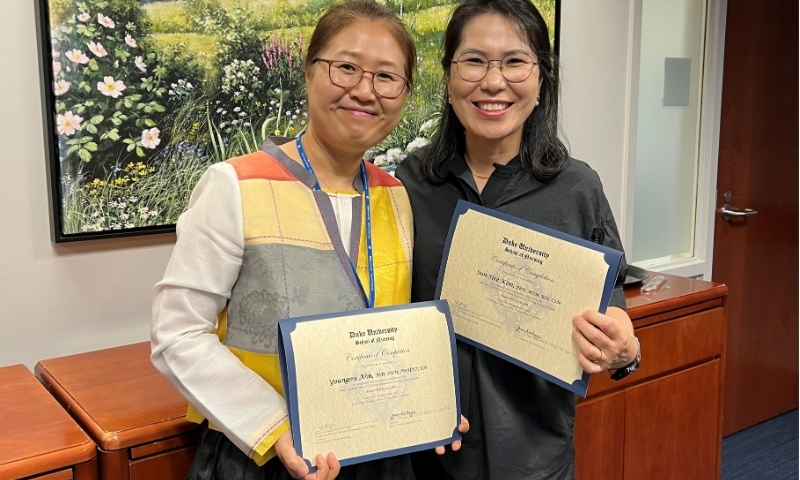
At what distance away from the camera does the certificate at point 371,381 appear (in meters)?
1.13

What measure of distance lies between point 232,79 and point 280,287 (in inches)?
40.0

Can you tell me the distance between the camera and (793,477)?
9.70 feet

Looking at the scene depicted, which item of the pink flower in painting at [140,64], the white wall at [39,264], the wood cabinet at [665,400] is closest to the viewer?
the white wall at [39,264]

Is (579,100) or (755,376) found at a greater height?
(579,100)

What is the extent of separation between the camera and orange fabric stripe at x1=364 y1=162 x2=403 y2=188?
4.50ft

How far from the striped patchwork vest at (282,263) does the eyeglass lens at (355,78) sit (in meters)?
0.16

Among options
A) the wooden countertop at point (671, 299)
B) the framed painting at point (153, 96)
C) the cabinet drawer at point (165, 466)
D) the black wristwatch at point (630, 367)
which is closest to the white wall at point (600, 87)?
the wooden countertop at point (671, 299)

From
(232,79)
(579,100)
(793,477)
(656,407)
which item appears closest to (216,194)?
(232,79)

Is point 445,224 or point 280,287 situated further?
point 445,224

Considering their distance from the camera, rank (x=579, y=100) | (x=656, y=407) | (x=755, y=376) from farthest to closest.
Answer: (x=755, y=376), (x=579, y=100), (x=656, y=407)

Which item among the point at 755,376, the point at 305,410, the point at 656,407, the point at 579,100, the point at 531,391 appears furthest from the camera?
the point at 755,376

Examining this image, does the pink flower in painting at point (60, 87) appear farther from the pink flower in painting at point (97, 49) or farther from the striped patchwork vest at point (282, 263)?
the striped patchwork vest at point (282, 263)

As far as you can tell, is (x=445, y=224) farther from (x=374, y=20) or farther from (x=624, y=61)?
(x=624, y=61)

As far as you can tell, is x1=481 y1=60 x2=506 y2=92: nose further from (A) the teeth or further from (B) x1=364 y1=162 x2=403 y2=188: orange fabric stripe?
(B) x1=364 y1=162 x2=403 y2=188: orange fabric stripe
